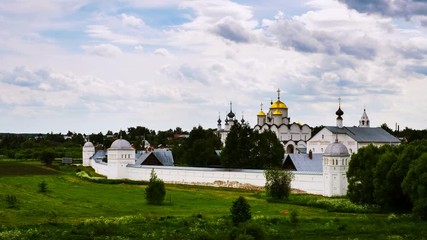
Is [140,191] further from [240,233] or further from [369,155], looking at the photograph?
[240,233]

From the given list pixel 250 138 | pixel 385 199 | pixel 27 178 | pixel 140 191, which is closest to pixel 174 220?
pixel 385 199

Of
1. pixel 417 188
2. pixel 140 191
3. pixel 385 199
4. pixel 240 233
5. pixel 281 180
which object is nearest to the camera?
pixel 240 233

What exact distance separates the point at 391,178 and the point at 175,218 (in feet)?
46.0

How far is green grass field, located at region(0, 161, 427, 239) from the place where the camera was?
1126 inches

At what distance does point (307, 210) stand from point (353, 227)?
30.5 feet

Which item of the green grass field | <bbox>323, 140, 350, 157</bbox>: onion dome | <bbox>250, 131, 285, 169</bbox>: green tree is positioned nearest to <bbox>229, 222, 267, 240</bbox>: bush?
the green grass field

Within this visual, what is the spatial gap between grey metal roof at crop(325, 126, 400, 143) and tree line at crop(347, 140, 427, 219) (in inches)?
1553

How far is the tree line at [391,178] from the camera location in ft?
118

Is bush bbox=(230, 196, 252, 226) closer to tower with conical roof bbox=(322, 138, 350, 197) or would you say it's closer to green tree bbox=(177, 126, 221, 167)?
tower with conical roof bbox=(322, 138, 350, 197)

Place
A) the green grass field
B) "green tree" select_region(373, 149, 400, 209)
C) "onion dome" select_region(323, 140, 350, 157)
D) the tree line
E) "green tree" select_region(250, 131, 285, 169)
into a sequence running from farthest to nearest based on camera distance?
"green tree" select_region(250, 131, 285, 169)
"onion dome" select_region(323, 140, 350, 157)
"green tree" select_region(373, 149, 400, 209)
the tree line
the green grass field

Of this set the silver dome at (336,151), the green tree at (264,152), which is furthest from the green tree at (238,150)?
the silver dome at (336,151)

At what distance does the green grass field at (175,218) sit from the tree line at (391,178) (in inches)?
51.9

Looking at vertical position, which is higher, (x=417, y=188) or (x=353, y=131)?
(x=353, y=131)

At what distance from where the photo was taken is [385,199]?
40094 millimetres
